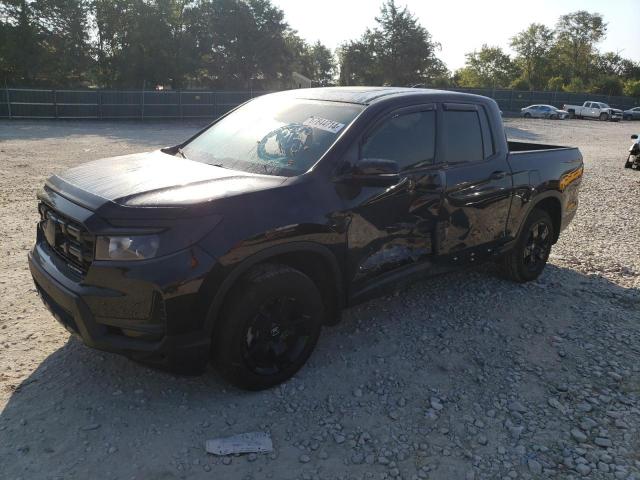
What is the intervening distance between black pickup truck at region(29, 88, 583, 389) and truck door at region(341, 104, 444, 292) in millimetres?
12

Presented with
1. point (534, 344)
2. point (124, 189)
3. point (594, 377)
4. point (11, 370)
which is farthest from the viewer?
point (534, 344)

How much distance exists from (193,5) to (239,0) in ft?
11.9

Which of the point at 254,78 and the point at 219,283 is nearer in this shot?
the point at 219,283

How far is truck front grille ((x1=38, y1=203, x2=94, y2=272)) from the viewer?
2895mm

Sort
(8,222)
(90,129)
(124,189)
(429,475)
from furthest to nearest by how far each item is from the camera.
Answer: (90,129)
(8,222)
(124,189)
(429,475)

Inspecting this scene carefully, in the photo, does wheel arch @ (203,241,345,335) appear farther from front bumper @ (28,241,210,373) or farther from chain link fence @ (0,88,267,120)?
chain link fence @ (0,88,267,120)

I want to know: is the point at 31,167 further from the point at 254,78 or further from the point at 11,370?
the point at 254,78

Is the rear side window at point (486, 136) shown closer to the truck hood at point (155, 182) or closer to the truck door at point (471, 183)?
the truck door at point (471, 183)

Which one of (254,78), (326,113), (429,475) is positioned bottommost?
(429,475)

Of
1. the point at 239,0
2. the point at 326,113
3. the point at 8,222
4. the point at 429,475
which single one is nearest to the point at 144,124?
the point at 239,0

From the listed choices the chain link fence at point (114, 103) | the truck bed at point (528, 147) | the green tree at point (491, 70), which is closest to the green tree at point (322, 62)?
the green tree at point (491, 70)

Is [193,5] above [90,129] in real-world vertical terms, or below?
above

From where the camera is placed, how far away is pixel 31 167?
11.5m

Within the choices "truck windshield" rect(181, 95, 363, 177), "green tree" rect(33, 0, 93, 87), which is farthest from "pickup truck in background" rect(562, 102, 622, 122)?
"truck windshield" rect(181, 95, 363, 177)
